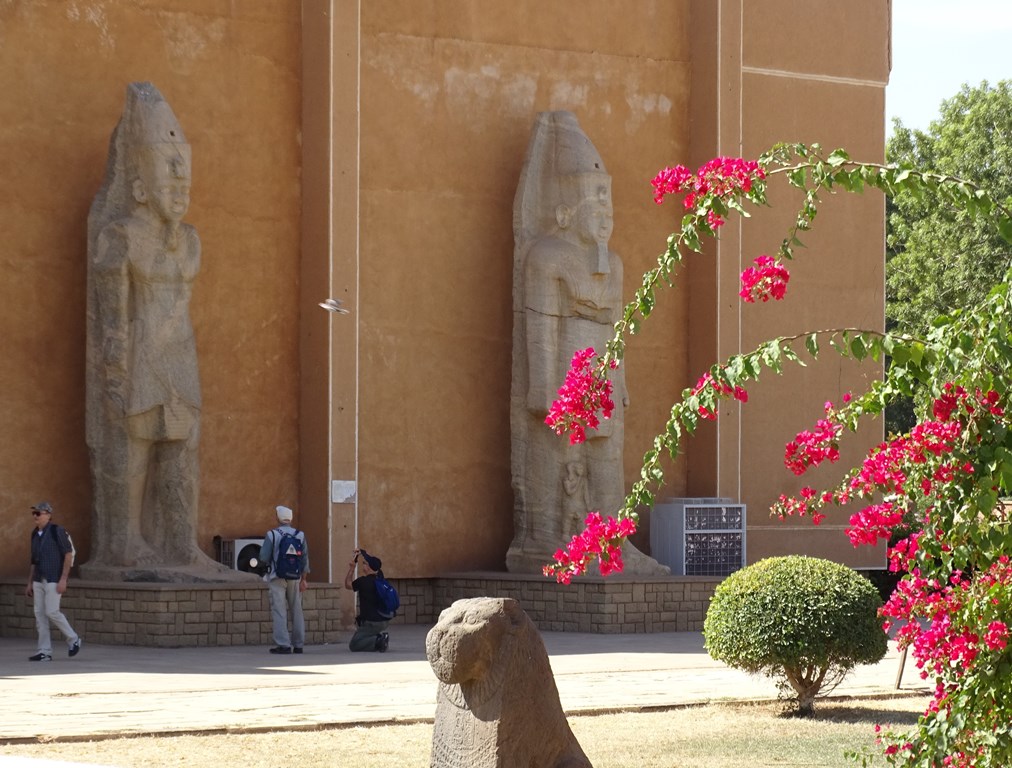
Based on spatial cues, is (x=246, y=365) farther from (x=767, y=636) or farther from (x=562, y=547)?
(x=767, y=636)

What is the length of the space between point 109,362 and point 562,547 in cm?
491

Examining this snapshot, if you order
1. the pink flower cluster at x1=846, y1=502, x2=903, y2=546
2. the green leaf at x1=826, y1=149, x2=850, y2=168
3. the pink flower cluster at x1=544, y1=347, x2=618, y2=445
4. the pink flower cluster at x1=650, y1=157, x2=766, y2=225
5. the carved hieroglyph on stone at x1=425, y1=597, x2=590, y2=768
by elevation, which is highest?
the green leaf at x1=826, y1=149, x2=850, y2=168

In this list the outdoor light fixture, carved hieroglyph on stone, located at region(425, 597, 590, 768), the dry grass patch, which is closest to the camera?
carved hieroglyph on stone, located at region(425, 597, 590, 768)

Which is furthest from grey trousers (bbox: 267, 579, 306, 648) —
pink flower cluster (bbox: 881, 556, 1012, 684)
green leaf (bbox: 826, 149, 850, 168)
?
green leaf (bbox: 826, 149, 850, 168)

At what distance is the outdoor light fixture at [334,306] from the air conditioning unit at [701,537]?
4267mm

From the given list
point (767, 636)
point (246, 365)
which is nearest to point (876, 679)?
point (767, 636)

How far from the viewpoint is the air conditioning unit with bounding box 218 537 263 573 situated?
1839 centimetres

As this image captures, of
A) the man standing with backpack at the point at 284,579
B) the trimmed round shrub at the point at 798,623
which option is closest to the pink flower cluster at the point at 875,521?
the trimmed round shrub at the point at 798,623

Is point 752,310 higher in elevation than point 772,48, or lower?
lower

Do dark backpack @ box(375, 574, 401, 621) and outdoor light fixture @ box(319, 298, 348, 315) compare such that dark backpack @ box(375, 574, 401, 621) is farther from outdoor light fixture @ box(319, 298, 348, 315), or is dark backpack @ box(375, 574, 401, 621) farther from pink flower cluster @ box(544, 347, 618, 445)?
pink flower cluster @ box(544, 347, 618, 445)

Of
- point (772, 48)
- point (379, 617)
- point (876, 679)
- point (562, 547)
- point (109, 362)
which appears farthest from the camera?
point (772, 48)

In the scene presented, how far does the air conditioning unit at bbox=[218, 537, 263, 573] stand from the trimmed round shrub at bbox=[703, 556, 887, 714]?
7.50 meters

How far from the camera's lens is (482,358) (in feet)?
65.9

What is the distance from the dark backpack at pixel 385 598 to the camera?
15742 millimetres
